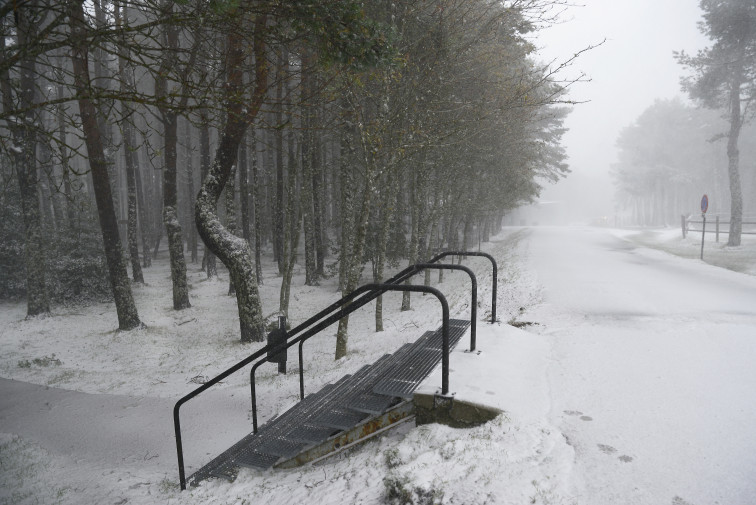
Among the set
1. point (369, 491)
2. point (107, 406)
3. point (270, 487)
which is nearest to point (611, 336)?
point (369, 491)

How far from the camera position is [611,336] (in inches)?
237

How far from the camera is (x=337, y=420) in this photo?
4.23m

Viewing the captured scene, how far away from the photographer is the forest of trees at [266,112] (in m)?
4.16

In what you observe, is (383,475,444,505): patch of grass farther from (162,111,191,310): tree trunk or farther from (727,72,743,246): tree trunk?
(727,72,743,246): tree trunk

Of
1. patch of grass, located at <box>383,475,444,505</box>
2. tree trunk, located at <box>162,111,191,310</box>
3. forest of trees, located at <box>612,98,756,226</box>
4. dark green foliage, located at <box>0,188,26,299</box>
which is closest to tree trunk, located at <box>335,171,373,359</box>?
patch of grass, located at <box>383,475,444,505</box>

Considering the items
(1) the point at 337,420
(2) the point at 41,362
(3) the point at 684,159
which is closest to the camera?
(1) the point at 337,420

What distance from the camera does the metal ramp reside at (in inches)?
159

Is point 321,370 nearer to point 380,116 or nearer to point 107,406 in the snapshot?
point 107,406

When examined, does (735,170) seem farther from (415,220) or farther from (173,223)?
(173,223)

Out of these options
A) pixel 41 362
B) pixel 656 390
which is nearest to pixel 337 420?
pixel 656 390

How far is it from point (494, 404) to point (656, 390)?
1874 mm

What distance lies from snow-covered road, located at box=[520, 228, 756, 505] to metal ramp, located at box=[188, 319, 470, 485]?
4.45 ft

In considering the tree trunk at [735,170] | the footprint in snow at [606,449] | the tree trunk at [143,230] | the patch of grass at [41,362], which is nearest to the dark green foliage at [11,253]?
the tree trunk at [143,230]

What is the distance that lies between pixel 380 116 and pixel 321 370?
16.9 feet
